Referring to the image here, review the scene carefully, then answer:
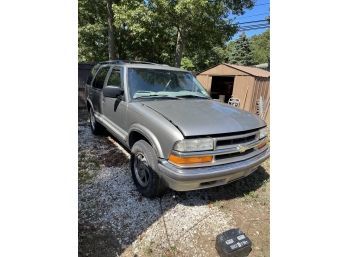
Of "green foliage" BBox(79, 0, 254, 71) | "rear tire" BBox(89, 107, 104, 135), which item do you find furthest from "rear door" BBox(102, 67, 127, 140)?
"green foliage" BBox(79, 0, 254, 71)

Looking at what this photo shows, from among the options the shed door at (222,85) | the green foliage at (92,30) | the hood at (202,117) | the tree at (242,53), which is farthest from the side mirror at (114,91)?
the tree at (242,53)

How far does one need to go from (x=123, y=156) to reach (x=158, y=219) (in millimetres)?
1945

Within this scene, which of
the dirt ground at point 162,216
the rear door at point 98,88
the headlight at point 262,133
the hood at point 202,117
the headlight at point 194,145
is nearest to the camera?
the dirt ground at point 162,216

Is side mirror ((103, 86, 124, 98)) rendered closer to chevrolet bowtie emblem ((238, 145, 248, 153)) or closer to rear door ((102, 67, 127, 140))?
rear door ((102, 67, 127, 140))

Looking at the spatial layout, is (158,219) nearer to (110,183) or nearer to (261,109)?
(110,183)

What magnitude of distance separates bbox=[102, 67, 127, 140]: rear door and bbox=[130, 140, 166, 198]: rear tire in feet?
1.90

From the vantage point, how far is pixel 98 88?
528 cm

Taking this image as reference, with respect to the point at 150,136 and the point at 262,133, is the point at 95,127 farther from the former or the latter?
the point at 262,133

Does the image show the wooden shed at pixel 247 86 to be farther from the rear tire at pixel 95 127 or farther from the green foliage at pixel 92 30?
the green foliage at pixel 92 30

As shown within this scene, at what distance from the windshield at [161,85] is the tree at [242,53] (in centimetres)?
3661

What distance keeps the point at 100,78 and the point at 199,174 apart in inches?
135

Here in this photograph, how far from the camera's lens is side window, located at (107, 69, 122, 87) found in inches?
165

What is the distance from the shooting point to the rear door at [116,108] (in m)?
3.86
